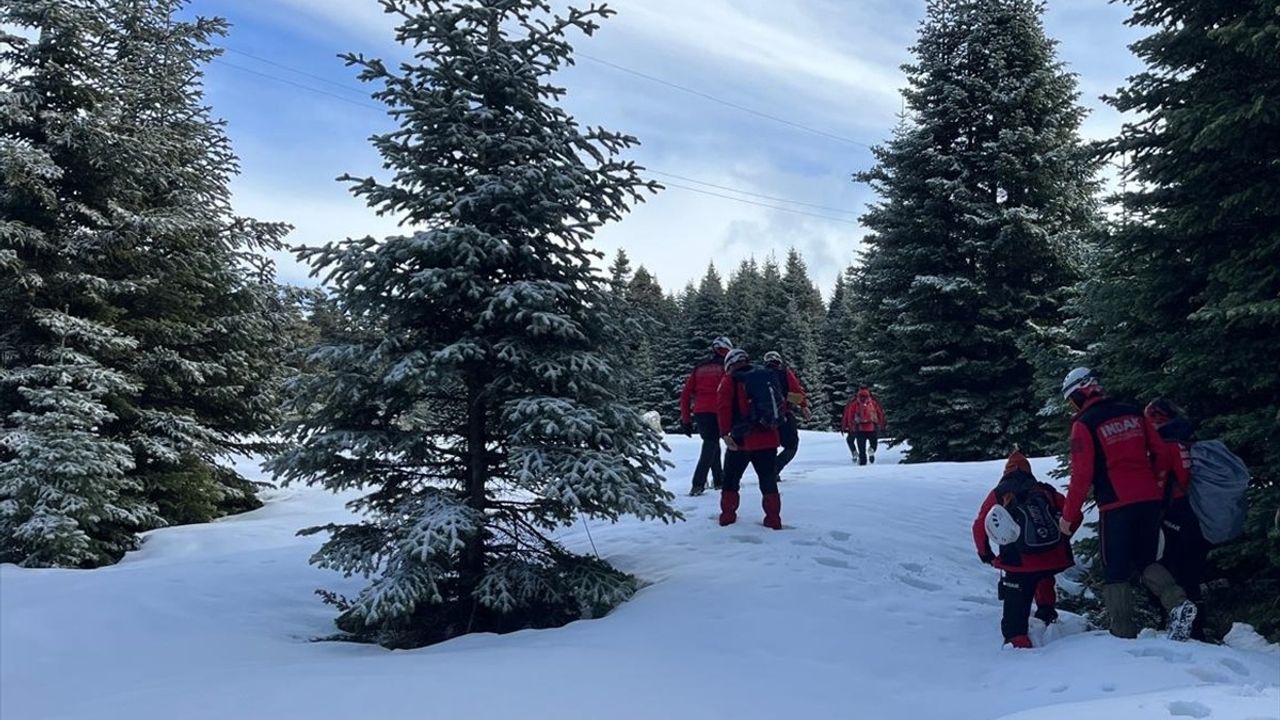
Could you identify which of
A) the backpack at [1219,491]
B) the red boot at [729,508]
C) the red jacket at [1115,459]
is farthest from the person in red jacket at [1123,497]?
the red boot at [729,508]

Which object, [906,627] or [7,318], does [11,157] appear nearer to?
[7,318]

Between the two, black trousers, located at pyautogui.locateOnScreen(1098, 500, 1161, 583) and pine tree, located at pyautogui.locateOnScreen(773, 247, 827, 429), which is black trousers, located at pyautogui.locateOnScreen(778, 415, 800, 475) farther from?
pine tree, located at pyautogui.locateOnScreen(773, 247, 827, 429)

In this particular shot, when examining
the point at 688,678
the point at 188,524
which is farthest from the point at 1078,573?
the point at 188,524

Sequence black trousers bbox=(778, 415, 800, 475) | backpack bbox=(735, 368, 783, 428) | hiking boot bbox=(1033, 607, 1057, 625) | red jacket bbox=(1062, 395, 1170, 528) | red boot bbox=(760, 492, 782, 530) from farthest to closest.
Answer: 1. black trousers bbox=(778, 415, 800, 475)
2. red boot bbox=(760, 492, 782, 530)
3. backpack bbox=(735, 368, 783, 428)
4. hiking boot bbox=(1033, 607, 1057, 625)
5. red jacket bbox=(1062, 395, 1170, 528)

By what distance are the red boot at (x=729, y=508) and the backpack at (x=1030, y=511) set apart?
3636 mm

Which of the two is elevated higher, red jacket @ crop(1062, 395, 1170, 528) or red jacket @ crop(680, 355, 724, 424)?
red jacket @ crop(680, 355, 724, 424)

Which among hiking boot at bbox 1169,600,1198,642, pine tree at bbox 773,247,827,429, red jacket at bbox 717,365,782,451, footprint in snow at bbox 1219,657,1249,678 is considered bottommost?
footprint in snow at bbox 1219,657,1249,678

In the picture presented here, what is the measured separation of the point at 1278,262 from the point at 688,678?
5.54 metres

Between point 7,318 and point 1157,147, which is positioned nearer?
point 1157,147

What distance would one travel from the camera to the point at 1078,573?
29.0 feet

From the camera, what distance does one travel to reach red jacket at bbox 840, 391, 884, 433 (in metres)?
18.9

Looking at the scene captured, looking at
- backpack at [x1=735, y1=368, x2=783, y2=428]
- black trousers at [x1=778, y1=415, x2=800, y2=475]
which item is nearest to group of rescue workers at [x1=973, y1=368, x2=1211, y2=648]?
backpack at [x1=735, y1=368, x2=783, y2=428]

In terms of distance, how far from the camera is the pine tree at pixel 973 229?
18.9m

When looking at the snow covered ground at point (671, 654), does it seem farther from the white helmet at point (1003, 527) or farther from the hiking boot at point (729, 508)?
the white helmet at point (1003, 527)
